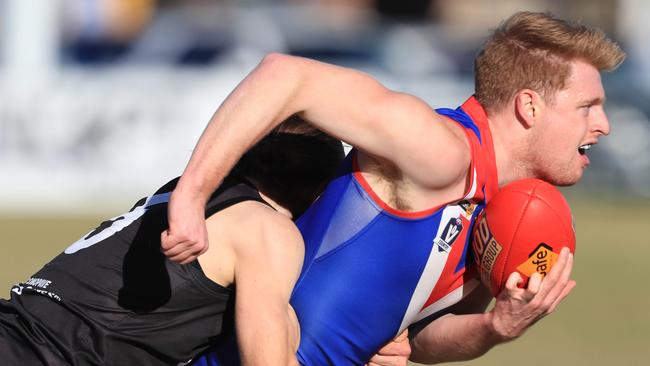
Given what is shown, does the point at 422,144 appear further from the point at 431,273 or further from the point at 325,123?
the point at 431,273

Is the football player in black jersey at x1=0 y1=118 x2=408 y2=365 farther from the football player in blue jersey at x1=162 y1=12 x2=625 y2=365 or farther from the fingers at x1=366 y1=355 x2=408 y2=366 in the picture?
the fingers at x1=366 y1=355 x2=408 y2=366

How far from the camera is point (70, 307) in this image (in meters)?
3.74

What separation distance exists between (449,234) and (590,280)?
6.89 meters

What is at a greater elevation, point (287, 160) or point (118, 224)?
point (287, 160)

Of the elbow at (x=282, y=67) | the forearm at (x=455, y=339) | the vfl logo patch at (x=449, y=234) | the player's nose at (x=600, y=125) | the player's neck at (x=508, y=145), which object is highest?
the elbow at (x=282, y=67)

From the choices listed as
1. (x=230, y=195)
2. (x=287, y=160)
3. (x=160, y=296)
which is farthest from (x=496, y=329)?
(x=160, y=296)

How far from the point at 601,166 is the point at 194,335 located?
42.9 ft

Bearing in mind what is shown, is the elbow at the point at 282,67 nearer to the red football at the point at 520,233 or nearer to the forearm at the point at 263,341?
the forearm at the point at 263,341

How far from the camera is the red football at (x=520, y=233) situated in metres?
3.98

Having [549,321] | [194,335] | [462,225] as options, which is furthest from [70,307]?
[549,321]

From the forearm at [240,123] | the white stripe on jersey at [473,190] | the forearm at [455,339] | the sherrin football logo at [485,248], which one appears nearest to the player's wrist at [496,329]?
the forearm at [455,339]

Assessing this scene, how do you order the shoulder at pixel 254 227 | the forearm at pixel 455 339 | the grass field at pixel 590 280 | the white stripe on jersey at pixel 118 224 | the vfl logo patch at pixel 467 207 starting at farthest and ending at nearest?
the grass field at pixel 590 280, the forearm at pixel 455 339, the vfl logo patch at pixel 467 207, the white stripe on jersey at pixel 118 224, the shoulder at pixel 254 227

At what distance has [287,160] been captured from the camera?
4.02m

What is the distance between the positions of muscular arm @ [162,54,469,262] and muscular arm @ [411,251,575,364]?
44 centimetres
